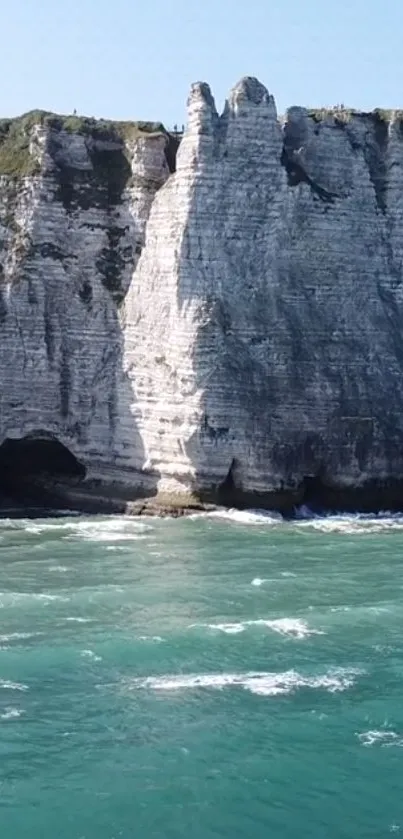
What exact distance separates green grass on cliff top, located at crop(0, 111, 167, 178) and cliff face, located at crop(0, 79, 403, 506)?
30cm

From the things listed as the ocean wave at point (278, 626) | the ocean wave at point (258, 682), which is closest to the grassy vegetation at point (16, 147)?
the ocean wave at point (278, 626)

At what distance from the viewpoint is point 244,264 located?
50594 millimetres

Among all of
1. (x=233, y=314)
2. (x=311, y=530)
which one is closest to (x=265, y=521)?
(x=311, y=530)

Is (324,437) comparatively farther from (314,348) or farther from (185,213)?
(185,213)

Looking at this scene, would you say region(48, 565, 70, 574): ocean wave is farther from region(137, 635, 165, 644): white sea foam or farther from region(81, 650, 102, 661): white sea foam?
region(81, 650, 102, 661): white sea foam

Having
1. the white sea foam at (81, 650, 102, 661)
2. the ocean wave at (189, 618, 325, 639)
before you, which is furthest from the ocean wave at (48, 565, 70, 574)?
the white sea foam at (81, 650, 102, 661)

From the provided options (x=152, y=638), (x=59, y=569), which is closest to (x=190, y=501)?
(x=59, y=569)

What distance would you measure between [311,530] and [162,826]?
25129mm

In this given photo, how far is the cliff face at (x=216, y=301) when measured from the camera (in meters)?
49.3

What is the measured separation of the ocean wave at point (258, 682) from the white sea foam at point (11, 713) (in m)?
2.88

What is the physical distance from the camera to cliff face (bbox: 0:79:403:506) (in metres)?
49.3

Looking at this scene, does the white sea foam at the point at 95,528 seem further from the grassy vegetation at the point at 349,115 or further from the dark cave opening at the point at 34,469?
the grassy vegetation at the point at 349,115

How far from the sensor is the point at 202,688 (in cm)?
2786

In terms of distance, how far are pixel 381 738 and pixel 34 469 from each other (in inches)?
1248
